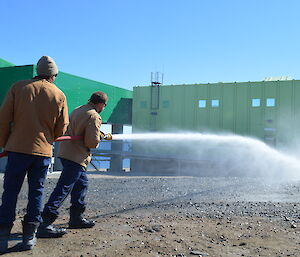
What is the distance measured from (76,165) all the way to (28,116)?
3.30 feet

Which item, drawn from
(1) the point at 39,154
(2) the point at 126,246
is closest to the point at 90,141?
(1) the point at 39,154

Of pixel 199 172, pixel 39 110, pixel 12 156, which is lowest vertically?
pixel 199 172

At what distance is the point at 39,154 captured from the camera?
3.34 metres

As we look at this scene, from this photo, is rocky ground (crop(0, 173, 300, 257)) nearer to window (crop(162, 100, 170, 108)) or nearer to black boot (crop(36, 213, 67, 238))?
black boot (crop(36, 213, 67, 238))

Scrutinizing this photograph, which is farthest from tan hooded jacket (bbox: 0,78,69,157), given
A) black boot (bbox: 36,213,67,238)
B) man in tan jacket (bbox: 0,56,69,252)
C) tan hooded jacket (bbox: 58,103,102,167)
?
black boot (bbox: 36,213,67,238)

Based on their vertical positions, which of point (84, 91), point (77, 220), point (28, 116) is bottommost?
point (77, 220)

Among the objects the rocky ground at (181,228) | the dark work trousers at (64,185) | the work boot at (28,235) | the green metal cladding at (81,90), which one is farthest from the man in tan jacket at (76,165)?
the green metal cladding at (81,90)

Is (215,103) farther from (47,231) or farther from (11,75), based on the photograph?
(47,231)

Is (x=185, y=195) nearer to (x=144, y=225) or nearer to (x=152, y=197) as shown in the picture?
(x=152, y=197)

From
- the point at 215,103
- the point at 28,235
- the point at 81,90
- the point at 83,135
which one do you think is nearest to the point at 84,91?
the point at 81,90

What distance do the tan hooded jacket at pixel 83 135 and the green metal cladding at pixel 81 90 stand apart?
1300 cm

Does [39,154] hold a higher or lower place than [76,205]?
higher

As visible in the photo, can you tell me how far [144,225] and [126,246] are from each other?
95 cm

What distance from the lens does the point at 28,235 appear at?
11.0 feet
